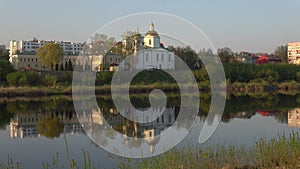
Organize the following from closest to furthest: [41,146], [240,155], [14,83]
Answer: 1. [240,155]
2. [41,146]
3. [14,83]

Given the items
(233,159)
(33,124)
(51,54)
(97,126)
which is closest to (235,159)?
(233,159)

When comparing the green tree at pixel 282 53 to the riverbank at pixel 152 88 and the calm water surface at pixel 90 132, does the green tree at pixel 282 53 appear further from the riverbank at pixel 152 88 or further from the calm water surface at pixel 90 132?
the calm water surface at pixel 90 132

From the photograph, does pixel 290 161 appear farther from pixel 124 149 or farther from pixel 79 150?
Answer: pixel 79 150

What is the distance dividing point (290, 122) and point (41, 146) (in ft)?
33.7

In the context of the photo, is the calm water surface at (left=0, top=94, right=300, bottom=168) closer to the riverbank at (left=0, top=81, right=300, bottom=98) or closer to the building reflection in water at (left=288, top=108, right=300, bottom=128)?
the building reflection in water at (left=288, top=108, right=300, bottom=128)

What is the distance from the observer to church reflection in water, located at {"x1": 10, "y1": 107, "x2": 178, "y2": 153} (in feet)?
34.9

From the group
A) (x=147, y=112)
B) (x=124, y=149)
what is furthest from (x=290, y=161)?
(x=147, y=112)

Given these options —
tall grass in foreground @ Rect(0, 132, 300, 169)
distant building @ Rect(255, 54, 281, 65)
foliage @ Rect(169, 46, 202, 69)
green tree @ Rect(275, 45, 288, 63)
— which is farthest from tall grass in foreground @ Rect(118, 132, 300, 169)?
green tree @ Rect(275, 45, 288, 63)

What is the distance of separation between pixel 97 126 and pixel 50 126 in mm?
5054

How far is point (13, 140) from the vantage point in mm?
13641

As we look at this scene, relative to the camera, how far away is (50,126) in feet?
55.7

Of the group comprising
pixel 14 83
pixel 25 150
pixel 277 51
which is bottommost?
pixel 25 150

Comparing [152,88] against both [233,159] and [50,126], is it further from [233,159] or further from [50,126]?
[233,159]

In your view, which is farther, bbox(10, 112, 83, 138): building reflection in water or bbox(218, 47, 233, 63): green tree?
bbox(218, 47, 233, 63): green tree
